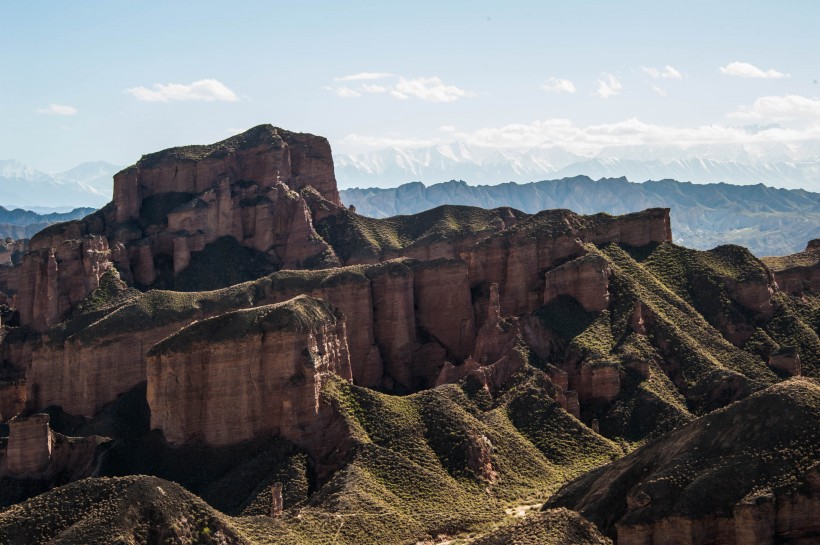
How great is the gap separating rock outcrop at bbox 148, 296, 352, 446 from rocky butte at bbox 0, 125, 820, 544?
0.16 m

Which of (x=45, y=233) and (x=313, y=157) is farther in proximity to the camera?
(x=313, y=157)

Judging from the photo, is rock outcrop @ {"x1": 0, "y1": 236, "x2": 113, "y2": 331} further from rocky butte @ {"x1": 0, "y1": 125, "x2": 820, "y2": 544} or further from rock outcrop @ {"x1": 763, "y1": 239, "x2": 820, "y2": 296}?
rock outcrop @ {"x1": 763, "y1": 239, "x2": 820, "y2": 296}

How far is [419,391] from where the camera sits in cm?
10975

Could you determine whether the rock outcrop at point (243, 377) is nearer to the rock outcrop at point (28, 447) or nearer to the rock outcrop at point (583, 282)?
the rock outcrop at point (28, 447)

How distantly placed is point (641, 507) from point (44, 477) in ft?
160

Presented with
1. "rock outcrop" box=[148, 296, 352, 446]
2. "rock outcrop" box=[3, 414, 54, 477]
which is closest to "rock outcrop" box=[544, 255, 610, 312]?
"rock outcrop" box=[148, 296, 352, 446]

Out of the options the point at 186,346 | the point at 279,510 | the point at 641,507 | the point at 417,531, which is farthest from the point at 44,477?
the point at 641,507

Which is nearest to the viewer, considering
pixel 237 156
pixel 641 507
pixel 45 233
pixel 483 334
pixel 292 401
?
pixel 641 507

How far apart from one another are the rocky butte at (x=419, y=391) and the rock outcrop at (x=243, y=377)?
16cm

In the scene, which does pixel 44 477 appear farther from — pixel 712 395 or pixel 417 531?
pixel 712 395

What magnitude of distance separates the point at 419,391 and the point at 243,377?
2336cm

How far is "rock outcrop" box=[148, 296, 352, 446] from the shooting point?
293 ft

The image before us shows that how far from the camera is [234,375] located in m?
90.1

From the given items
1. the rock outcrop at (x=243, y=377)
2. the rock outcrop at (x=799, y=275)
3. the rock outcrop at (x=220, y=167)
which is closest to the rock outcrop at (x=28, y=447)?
the rock outcrop at (x=243, y=377)
